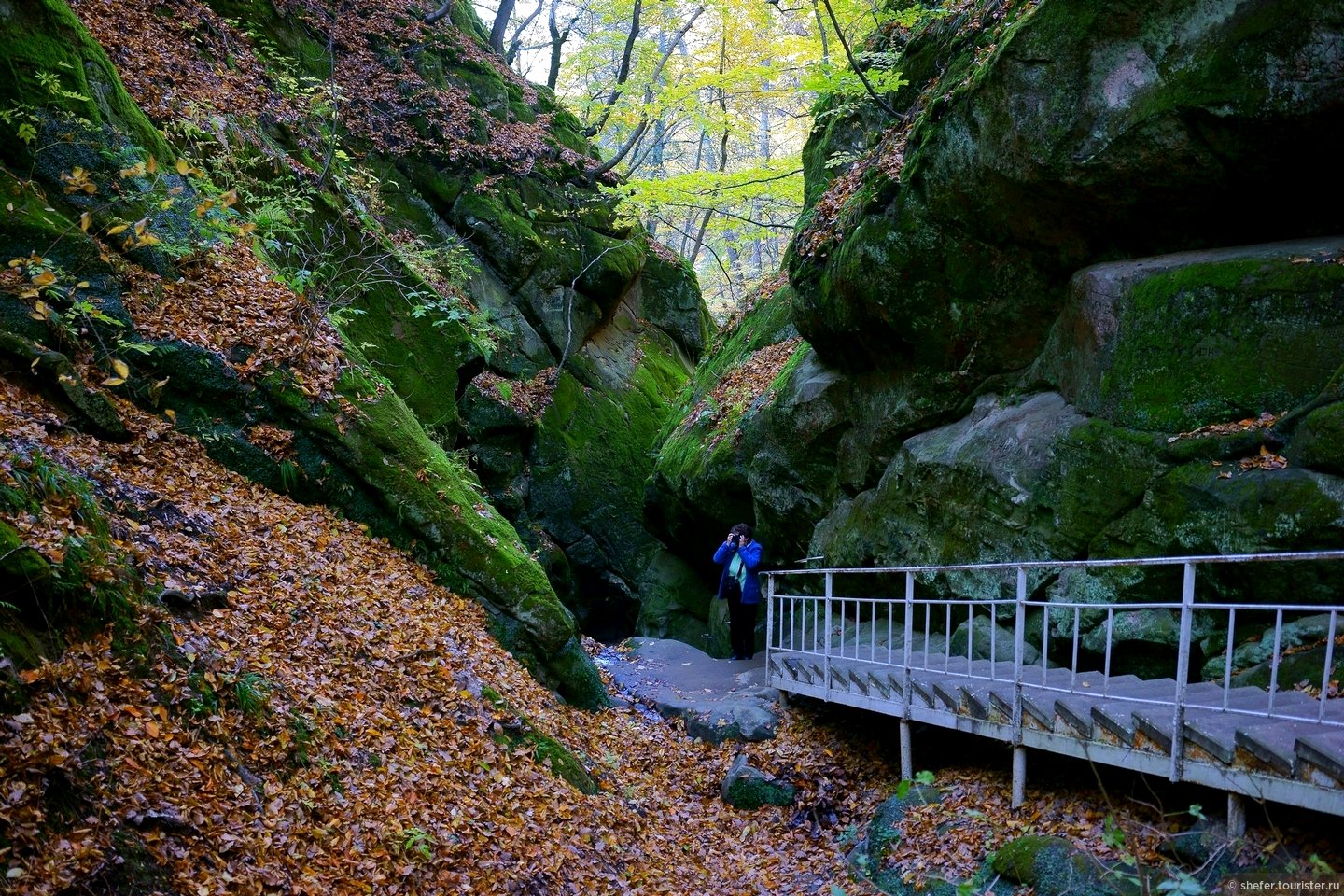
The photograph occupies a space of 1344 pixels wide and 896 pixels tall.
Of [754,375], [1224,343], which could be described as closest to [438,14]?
[754,375]

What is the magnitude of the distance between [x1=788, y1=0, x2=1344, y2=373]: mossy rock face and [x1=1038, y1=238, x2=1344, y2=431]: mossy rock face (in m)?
0.52

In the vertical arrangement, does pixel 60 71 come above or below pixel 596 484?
above

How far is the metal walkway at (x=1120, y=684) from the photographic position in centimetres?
460

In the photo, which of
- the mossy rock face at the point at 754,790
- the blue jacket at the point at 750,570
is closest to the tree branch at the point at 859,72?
the blue jacket at the point at 750,570

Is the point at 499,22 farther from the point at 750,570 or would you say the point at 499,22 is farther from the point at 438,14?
the point at 750,570

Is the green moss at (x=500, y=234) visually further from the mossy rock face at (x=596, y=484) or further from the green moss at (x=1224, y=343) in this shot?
the green moss at (x=1224, y=343)

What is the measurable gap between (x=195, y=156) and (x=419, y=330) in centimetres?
507

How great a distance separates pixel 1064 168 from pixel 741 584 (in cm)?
730

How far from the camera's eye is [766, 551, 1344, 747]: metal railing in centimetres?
495

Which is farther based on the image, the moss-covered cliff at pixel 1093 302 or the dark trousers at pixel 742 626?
the dark trousers at pixel 742 626

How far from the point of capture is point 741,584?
12820 mm

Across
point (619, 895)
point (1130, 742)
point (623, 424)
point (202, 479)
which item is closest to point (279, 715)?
point (619, 895)

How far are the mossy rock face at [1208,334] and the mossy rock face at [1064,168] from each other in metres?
0.52

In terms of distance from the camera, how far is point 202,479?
737cm
